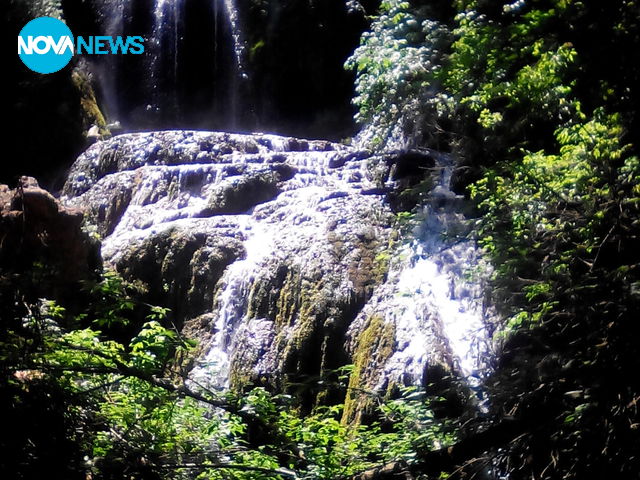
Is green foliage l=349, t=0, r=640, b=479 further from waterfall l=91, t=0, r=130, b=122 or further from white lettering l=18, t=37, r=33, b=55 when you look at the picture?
white lettering l=18, t=37, r=33, b=55

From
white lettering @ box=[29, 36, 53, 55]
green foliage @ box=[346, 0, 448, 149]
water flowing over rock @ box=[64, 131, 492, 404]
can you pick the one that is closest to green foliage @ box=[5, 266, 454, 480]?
water flowing over rock @ box=[64, 131, 492, 404]

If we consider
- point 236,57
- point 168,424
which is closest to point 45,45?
point 236,57

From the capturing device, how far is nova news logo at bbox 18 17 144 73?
15.5 m

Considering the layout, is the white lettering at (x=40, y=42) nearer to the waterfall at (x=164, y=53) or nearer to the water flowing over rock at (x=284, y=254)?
the waterfall at (x=164, y=53)

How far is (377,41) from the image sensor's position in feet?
26.1

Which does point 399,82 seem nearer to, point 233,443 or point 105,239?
point 233,443

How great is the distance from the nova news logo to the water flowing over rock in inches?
206

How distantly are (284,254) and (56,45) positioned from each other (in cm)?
1237

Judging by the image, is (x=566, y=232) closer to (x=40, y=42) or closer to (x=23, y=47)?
(x=23, y=47)

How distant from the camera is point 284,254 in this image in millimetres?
7949

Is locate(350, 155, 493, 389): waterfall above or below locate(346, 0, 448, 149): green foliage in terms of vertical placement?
below

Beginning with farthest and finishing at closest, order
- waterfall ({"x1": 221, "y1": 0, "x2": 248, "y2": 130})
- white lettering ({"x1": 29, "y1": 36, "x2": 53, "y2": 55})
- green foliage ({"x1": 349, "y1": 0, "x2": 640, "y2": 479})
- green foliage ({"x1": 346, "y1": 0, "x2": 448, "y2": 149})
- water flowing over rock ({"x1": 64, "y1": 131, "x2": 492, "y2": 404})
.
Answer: white lettering ({"x1": 29, "y1": 36, "x2": 53, "y2": 55}) → waterfall ({"x1": 221, "y1": 0, "x2": 248, "y2": 130}) → green foliage ({"x1": 346, "y1": 0, "x2": 448, "y2": 149}) → water flowing over rock ({"x1": 64, "y1": 131, "x2": 492, "y2": 404}) → green foliage ({"x1": 349, "y1": 0, "x2": 640, "y2": 479})

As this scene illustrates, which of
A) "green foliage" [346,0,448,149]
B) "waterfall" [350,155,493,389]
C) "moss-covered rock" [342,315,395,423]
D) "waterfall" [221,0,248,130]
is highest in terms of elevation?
"waterfall" [221,0,248,130]

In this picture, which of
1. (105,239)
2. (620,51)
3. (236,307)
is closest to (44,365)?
(620,51)
